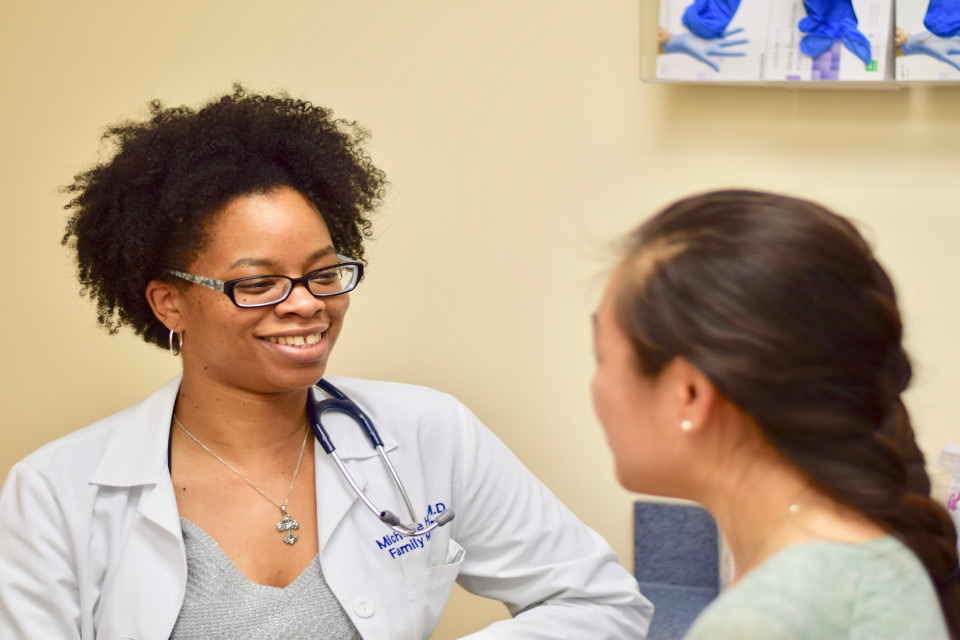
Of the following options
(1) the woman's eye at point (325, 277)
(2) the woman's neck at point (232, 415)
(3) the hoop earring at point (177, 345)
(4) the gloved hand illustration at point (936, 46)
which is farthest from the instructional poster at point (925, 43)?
(3) the hoop earring at point (177, 345)

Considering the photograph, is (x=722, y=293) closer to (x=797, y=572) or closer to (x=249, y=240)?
(x=797, y=572)

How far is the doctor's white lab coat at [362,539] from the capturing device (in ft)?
4.13

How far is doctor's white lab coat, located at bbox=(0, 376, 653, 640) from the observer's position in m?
1.26

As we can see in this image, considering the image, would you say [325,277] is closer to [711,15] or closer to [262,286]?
[262,286]

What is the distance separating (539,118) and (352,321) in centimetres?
52

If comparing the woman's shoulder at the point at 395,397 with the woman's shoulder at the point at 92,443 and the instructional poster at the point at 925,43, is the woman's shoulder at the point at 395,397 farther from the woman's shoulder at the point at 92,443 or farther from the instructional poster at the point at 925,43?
the instructional poster at the point at 925,43

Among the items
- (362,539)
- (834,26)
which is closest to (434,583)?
(362,539)

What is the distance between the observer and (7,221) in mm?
1911

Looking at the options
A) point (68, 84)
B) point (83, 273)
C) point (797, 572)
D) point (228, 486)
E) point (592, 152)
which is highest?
point (68, 84)

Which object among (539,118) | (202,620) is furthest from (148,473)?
(539,118)

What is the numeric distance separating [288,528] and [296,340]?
27 centimetres

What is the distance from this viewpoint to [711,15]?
1.49 meters

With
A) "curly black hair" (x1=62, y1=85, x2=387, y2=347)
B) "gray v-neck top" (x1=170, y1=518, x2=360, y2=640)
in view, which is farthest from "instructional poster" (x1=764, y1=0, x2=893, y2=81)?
"gray v-neck top" (x1=170, y1=518, x2=360, y2=640)

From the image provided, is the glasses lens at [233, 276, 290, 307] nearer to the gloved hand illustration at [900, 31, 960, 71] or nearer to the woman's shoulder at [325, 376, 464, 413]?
the woman's shoulder at [325, 376, 464, 413]
